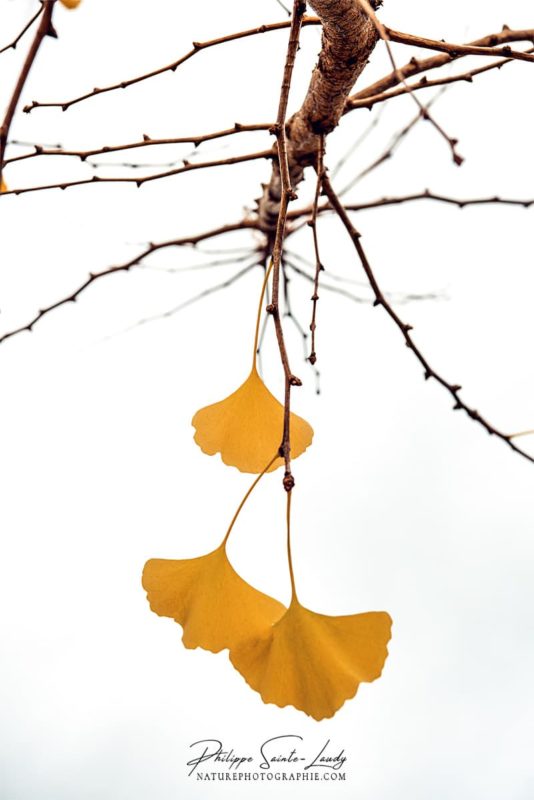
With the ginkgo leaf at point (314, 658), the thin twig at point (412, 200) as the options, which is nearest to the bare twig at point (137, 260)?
the thin twig at point (412, 200)

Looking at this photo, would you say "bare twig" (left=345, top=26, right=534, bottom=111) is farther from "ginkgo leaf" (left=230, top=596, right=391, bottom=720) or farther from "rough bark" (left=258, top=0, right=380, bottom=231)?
"ginkgo leaf" (left=230, top=596, right=391, bottom=720)

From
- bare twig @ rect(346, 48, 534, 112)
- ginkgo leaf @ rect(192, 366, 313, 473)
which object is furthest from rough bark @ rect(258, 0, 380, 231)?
ginkgo leaf @ rect(192, 366, 313, 473)

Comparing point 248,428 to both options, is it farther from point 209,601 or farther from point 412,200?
point 412,200

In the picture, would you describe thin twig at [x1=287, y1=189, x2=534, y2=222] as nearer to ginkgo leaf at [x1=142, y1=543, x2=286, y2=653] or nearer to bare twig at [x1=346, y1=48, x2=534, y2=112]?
bare twig at [x1=346, y1=48, x2=534, y2=112]

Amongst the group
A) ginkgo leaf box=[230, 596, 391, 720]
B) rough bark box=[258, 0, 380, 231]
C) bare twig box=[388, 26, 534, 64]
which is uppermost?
rough bark box=[258, 0, 380, 231]

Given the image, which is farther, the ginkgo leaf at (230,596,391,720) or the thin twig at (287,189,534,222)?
the thin twig at (287,189,534,222)

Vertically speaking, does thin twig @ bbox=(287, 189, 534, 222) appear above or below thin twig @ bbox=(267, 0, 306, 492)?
above
